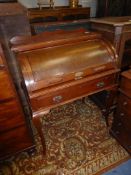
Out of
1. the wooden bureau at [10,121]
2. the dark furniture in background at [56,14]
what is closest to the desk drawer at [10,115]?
the wooden bureau at [10,121]

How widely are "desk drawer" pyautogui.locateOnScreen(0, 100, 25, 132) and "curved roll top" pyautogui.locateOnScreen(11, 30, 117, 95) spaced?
0.23 m

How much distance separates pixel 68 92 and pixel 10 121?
23.3 inches

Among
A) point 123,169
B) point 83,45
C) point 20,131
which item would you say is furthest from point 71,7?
point 123,169

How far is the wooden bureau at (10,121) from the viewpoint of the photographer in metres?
1.09

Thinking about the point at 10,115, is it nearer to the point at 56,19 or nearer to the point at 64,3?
the point at 56,19

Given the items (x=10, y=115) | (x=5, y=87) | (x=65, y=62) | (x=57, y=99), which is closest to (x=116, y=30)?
(x=65, y=62)

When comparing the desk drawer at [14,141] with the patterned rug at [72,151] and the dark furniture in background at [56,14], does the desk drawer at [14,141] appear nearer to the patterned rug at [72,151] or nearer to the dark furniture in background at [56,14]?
the patterned rug at [72,151]

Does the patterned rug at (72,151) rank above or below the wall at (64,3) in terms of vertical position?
below

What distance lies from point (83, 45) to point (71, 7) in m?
1.01

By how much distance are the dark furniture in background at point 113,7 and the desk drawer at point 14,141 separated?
2110 mm

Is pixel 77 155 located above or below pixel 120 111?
below

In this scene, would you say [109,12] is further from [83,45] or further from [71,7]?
[83,45]

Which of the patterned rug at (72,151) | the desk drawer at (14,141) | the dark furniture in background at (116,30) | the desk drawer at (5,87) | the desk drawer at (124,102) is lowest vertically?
the patterned rug at (72,151)

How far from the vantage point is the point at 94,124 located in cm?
202
